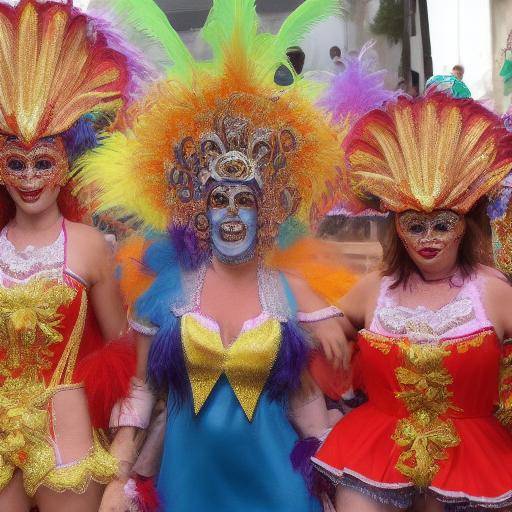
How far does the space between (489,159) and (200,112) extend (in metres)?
0.91

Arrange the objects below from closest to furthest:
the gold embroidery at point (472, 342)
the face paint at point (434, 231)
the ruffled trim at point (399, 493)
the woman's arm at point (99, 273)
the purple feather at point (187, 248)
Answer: the ruffled trim at point (399, 493), the gold embroidery at point (472, 342), the face paint at point (434, 231), the purple feather at point (187, 248), the woman's arm at point (99, 273)

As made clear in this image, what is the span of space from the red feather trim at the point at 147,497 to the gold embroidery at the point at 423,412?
756 mm

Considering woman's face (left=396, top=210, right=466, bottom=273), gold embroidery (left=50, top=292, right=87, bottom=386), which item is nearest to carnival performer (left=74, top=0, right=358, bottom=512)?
gold embroidery (left=50, top=292, right=87, bottom=386)

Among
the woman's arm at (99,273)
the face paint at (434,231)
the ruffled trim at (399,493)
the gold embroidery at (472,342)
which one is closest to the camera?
the ruffled trim at (399,493)

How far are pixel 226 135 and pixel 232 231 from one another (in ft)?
0.99

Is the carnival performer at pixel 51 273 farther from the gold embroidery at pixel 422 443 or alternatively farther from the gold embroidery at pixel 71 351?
the gold embroidery at pixel 422 443

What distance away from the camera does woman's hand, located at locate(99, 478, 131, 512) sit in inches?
114

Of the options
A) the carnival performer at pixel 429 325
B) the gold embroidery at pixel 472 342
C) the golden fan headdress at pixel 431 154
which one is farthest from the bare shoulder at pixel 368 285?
the gold embroidery at pixel 472 342

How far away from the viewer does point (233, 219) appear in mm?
2928

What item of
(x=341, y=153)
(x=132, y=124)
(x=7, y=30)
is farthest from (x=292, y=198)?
(x=7, y=30)

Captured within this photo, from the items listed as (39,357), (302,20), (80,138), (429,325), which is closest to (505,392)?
(429,325)

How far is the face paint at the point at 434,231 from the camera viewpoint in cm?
290

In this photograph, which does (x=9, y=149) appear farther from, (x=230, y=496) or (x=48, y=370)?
(x=230, y=496)

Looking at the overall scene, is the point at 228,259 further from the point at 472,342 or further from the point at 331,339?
the point at 472,342
